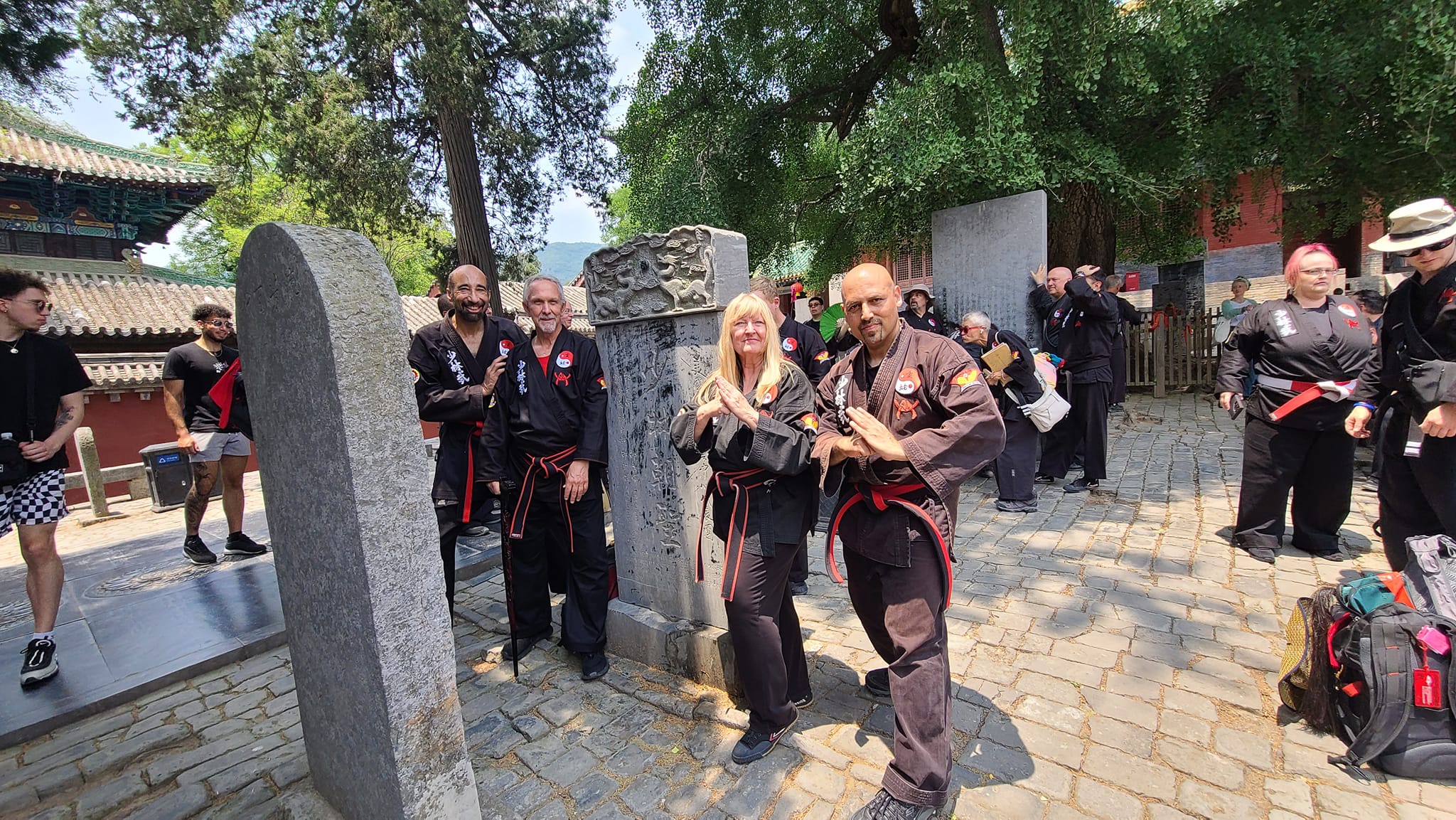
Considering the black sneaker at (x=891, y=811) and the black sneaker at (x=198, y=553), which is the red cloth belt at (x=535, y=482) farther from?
the black sneaker at (x=198, y=553)

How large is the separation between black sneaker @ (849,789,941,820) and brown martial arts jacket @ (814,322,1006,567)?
2.57 ft

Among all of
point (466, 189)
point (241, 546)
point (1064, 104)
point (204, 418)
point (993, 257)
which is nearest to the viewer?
point (204, 418)

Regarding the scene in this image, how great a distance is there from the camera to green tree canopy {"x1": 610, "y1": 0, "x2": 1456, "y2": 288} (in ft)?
23.0

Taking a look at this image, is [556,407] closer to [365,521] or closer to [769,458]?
[769,458]

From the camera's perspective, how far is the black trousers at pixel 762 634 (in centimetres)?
254

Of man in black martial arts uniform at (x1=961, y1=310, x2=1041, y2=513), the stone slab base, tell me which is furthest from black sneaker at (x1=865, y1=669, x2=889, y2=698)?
man in black martial arts uniform at (x1=961, y1=310, x2=1041, y2=513)

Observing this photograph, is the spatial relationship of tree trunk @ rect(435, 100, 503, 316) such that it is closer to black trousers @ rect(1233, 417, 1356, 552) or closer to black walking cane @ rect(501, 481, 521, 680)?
black walking cane @ rect(501, 481, 521, 680)

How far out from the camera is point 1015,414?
5.80 meters

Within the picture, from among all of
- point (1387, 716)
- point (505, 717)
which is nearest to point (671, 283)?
point (505, 717)

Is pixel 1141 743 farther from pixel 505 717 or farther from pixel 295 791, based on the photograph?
pixel 295 791

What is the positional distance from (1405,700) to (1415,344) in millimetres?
2123

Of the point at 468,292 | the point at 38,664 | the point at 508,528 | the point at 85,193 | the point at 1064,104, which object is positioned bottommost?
the point at 38,664

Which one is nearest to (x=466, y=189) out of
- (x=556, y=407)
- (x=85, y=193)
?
(x=556, y=407)

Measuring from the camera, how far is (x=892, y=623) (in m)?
2.32
